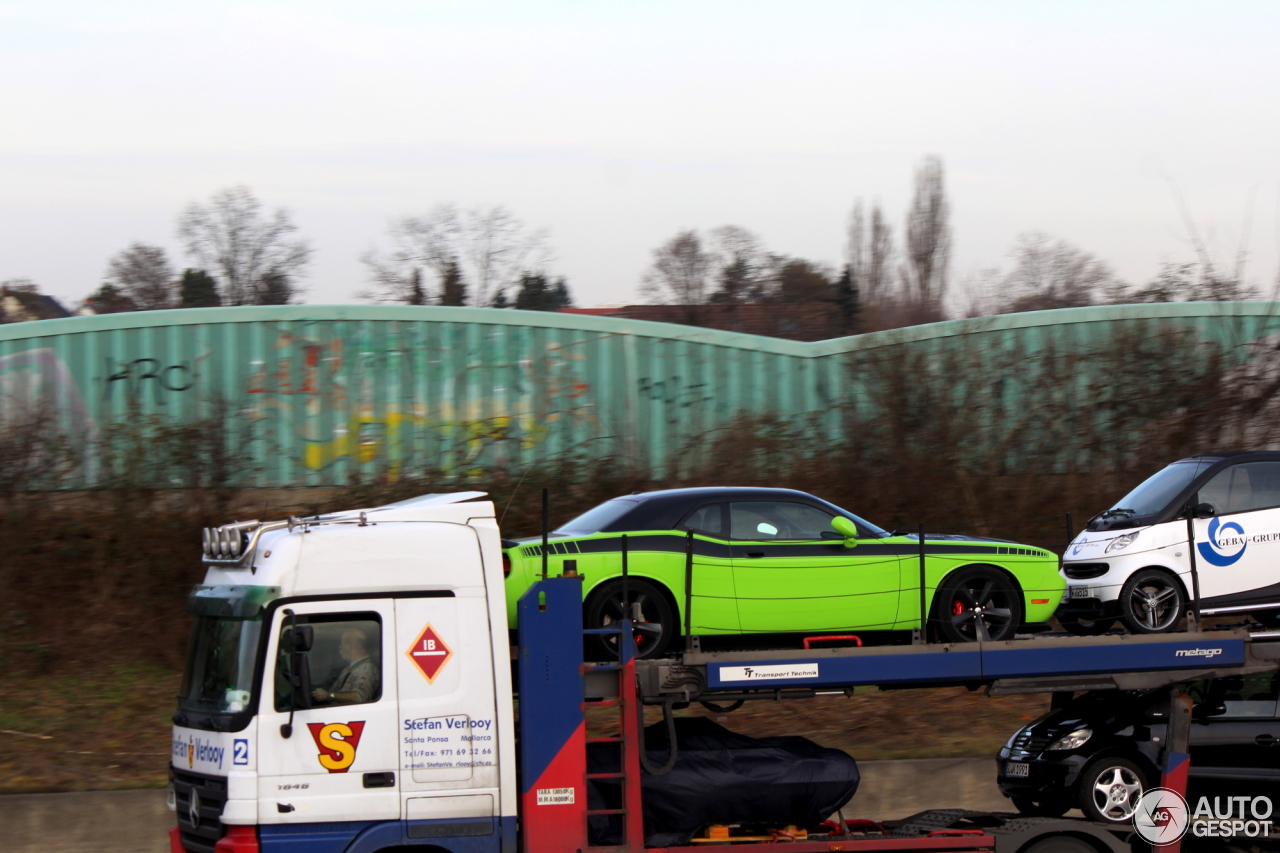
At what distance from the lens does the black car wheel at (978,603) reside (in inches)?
330

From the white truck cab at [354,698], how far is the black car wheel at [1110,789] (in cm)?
387

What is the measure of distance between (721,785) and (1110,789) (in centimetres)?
270

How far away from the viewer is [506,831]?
257 inches

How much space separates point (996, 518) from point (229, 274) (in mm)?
18314

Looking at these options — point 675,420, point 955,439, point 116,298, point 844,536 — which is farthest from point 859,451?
point 116,298

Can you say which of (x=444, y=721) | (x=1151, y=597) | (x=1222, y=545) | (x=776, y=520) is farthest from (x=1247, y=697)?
(x=444, y=721)

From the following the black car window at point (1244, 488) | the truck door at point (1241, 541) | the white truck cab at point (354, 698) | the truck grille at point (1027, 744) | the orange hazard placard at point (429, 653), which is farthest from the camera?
the black car window at point (1244, 488)

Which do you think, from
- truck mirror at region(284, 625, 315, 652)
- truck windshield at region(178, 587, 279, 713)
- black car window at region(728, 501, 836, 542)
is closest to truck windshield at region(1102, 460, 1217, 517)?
black car window at region(728, 501, 836, 542)

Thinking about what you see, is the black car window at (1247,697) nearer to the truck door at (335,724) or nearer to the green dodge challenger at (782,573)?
the green dodge challenger at (782,573)

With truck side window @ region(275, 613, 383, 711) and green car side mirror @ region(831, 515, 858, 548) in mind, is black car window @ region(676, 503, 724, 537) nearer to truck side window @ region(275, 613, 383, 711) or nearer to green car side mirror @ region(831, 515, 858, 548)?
green car side mirror @ region(831, 515, 858, 548)

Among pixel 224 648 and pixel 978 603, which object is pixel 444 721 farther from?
pixel 978 603

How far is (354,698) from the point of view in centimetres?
646

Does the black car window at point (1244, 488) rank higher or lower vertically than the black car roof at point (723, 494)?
lower

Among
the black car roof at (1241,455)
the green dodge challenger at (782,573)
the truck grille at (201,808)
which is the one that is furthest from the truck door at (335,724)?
the black car roof at (1241,455)
